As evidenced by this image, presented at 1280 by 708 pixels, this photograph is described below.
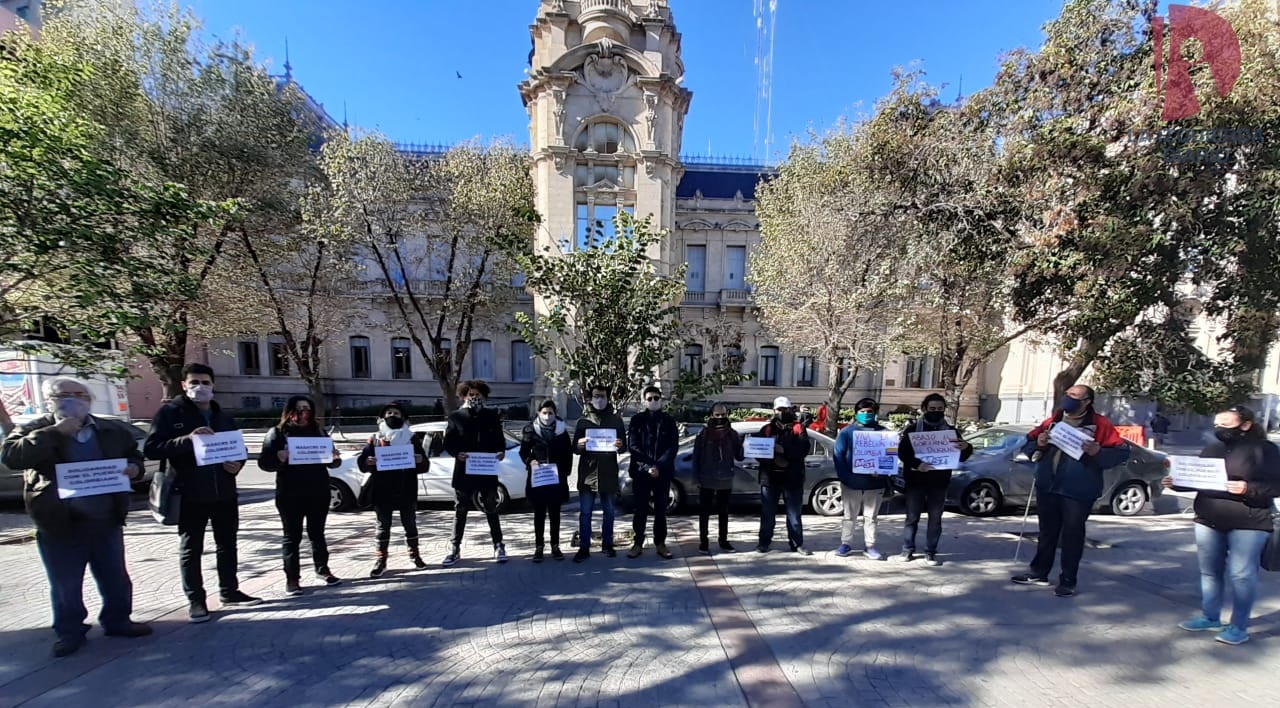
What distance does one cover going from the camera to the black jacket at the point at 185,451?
3674 millimetres

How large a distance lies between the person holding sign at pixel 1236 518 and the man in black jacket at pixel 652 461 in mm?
4322

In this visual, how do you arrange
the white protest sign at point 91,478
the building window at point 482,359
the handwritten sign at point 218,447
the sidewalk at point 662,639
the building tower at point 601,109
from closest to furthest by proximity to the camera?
1. the sidewalk at point 662,639
2. the white protest sign at point 91,478
3. the handwritten sign at point 218,447
4. the building tower at point 601,109
5. the building window at point 482,359

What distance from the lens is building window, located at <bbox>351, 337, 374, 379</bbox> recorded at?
2352 cm

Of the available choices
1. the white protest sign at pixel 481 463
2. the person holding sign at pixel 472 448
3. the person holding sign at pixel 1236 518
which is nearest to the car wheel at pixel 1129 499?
the person holding sign at pixel 1236 518

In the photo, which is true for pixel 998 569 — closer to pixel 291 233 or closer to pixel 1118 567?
pixel 1118 567

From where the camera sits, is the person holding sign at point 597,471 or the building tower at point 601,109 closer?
the person holding sign at point 597,471

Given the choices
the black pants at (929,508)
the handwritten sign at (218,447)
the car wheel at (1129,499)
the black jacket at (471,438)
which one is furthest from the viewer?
the car wheel at (1129,499)

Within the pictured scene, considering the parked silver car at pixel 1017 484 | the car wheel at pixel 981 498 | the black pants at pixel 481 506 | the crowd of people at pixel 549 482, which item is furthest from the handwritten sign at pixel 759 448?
the car wheel at pixel 981 498

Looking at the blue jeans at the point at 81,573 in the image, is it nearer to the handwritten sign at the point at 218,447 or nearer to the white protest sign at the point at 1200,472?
the handwritten sign at the point at 218,447

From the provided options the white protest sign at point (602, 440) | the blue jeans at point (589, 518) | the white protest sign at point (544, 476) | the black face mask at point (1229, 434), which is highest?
the black face mask at point (1229, 434)

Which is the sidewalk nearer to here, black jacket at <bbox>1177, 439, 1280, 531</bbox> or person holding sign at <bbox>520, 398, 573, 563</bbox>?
person holding sign at <bbox>520, 398, 573, 563</bbox>

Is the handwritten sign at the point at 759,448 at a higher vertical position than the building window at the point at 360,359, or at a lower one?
lower

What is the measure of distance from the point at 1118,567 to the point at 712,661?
501 centimetres

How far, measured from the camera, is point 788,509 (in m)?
5.54
